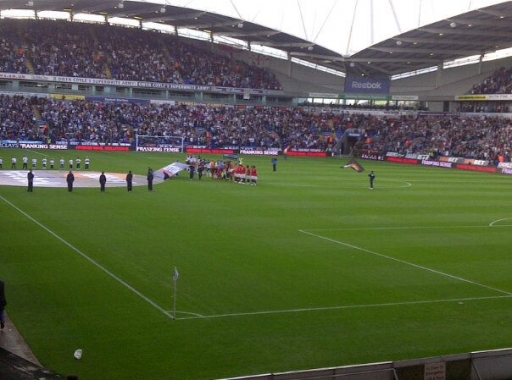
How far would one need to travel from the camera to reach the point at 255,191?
4078 cm

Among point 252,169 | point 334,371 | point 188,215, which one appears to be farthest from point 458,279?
point 252,169

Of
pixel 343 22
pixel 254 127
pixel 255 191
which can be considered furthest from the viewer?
pixel 254 127

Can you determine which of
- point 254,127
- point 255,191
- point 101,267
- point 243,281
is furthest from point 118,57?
point 243,281

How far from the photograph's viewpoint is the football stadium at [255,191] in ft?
46.7

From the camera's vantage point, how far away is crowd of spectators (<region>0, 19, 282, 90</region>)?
82.1 metres

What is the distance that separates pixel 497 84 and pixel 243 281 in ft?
227

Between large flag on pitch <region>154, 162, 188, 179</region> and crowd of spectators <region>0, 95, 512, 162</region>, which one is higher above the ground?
crowd of spectators <region>0, 95, 512, 162</region>

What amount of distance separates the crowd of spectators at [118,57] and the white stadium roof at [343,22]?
6.90 feet

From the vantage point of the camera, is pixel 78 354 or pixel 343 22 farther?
pixel 343 22

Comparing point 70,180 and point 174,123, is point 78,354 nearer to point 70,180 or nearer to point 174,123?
point 70,180

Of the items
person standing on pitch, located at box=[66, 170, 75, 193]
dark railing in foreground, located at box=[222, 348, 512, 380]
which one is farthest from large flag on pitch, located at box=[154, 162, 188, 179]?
dark railing in foreground, located at box=[222, 348, 512, 380]

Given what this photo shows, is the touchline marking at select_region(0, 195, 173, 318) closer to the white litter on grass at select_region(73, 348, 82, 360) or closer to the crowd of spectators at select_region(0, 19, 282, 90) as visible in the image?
the white litter on grass at select_region(73, 348, 82, 360)

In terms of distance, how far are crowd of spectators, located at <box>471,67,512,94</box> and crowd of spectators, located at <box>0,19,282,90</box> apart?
25.0m

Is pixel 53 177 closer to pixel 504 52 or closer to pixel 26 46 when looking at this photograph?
pixel 26 46
